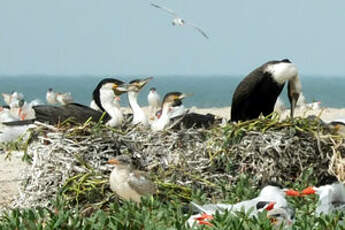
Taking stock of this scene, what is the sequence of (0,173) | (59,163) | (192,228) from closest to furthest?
(192,228) → (59,163) → (0,173)

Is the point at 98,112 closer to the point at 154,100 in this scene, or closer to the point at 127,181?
the point at 127,181

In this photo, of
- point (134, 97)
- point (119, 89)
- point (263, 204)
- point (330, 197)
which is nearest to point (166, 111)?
point (119, 89)

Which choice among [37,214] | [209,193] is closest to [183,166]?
[209,193]

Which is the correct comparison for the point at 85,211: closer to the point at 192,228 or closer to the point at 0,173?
the point at 192,228

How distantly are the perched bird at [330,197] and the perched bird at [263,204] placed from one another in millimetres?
196

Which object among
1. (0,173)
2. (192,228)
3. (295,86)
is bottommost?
(0,173)

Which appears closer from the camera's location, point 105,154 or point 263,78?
point 105,154

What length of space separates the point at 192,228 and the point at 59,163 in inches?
A: 92.1

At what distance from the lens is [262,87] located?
31.3 ft

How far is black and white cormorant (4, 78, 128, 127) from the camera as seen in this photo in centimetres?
915

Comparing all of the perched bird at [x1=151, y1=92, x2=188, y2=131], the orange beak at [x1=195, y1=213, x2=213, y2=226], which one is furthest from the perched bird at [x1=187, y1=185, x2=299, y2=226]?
the perched bird at [x1=151, y1=92, x2=188, y2=131]

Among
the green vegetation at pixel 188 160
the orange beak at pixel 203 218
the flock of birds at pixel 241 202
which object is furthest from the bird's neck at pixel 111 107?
the orange beak at pixel 203 218

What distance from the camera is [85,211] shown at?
711cm

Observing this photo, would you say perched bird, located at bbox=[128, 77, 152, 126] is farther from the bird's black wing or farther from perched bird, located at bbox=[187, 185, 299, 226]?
perched bird, located at bbox=[187, 185, 299, 226]
